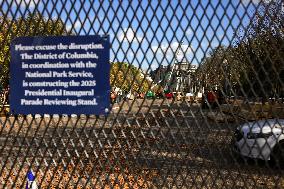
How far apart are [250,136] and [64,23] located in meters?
2.06

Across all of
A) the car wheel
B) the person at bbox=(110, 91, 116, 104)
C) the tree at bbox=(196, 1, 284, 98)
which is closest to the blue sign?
the person at bbox=(110, 91, 116, 104)

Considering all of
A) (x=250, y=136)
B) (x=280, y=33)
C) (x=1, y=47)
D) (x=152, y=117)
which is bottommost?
(x=250, y=136)

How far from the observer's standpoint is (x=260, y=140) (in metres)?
4.23

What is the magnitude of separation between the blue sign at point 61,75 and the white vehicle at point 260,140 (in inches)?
50.6

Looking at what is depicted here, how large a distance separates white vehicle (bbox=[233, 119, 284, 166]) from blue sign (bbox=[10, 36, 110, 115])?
128 centimetres

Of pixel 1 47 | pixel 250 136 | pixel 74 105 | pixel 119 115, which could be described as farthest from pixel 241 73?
pixel 1 47

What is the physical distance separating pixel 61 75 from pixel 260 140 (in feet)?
6.70

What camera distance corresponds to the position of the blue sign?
3.83 m

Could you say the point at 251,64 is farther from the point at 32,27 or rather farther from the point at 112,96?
the point at 32,27

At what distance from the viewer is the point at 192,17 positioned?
12.1ft

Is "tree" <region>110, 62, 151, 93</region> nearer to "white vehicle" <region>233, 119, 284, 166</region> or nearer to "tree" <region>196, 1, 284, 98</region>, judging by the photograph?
"tree" <region>196, 1, 284, 98</region>

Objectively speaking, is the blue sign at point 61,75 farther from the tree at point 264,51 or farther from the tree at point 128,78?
the tree at point 264,51

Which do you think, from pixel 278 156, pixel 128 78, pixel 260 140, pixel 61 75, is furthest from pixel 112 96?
pixel 278 156

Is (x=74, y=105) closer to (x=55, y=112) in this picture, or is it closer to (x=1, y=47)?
(x=55, y=112)
